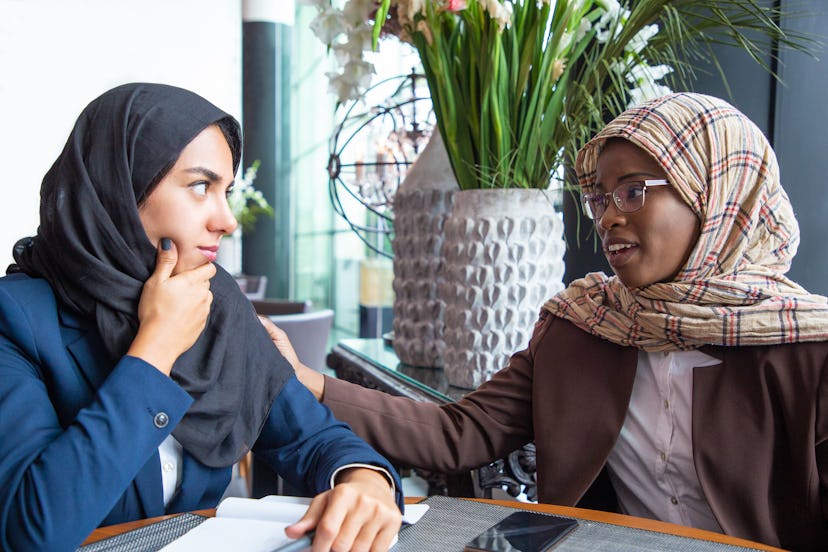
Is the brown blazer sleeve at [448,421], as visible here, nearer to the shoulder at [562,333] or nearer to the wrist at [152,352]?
the shoulder at [562,333]

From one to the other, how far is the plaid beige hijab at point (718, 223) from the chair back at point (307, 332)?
2.08 metres

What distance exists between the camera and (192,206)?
1059 mm

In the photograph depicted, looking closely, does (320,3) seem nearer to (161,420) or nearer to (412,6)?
(412,6)

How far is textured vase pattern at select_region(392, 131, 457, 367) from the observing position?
1958 mm

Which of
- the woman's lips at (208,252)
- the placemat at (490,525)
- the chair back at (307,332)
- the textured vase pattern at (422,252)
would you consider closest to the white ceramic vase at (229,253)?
the chair back at (307,332)

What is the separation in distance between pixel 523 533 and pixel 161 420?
1.47 feet

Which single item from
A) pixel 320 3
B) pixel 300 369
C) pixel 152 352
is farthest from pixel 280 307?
pixel 152 352

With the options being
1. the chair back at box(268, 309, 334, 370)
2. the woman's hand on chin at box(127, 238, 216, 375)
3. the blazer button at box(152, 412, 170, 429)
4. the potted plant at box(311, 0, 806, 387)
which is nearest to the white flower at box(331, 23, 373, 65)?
the potted plant at box(311, 0, 806, 387)

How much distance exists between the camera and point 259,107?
854 cm

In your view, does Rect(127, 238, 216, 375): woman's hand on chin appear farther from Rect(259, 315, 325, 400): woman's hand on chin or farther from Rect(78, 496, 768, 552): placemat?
Rect(259, 315, 325, 400): woman's hand on chin

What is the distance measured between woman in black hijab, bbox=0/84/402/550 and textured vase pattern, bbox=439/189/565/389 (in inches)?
23.9

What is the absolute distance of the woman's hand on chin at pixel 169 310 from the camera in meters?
0.94

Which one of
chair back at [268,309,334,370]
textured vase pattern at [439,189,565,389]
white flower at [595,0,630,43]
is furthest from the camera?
chair back at [268,309,334,370]

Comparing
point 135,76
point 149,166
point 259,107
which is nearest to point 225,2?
point 259,107
